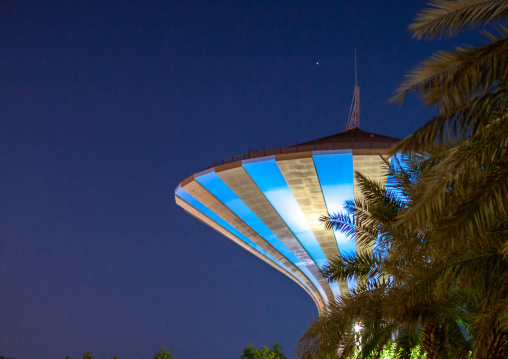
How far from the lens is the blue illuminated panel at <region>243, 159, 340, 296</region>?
23.0 metres

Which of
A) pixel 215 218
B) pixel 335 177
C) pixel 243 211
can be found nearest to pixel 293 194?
Result: pixel 335 177

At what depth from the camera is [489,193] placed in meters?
7.63

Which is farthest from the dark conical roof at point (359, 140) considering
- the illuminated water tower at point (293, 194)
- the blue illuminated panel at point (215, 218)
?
the blue illuminated panel at point (215, 218)

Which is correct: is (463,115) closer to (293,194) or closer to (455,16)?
(455,16)

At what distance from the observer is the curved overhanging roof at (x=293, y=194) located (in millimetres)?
22266

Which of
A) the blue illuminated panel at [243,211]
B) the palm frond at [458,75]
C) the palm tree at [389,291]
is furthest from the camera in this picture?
the blue illuminated panel at [243,211]

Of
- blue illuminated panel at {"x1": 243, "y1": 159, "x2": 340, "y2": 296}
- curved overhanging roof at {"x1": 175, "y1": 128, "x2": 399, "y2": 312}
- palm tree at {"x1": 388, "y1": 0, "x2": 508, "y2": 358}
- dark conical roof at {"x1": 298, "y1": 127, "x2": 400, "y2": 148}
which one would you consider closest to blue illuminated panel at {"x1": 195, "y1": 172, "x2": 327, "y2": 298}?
curved overhanging roof at {"x1": 175, "y1": 128, "x2": 399, "y2": 312}

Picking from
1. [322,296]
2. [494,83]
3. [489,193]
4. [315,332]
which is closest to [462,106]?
[494,83]

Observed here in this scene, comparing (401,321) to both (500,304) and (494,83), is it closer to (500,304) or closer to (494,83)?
(500,304)

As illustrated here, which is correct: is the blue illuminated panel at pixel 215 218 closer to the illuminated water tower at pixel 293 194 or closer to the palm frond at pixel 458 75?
the illuminated water tower at pixel 293 194

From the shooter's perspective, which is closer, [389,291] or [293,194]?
[389,291]

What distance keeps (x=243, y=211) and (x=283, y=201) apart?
6.98 ft

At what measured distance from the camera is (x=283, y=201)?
2398 centimetres

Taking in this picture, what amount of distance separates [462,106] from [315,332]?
8.09 metres
